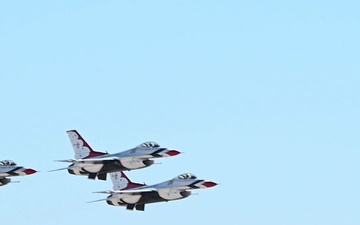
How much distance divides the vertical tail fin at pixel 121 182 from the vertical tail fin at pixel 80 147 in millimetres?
6426

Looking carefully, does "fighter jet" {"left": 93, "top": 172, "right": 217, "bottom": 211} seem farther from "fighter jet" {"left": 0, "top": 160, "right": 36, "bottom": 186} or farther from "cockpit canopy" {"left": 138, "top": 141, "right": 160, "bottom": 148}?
"fighter jet" {"left": 0, "top": 160, "right": 36, "bottom": 186}

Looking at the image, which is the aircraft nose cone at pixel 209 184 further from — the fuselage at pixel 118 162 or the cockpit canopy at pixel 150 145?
the cockpit canopy at pixel 150 145

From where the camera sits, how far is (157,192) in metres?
153

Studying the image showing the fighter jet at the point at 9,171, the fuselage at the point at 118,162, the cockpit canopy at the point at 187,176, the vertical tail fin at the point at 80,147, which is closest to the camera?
the fighter jet at the point at 9,171

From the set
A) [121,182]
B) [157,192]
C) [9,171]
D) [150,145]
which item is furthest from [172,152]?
[9,171]

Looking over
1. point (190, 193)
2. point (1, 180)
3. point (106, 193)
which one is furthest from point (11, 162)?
point (190, 193)

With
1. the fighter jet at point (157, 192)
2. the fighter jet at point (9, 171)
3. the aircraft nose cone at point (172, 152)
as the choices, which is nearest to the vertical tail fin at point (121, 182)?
the fighter jet at point (157, 192)

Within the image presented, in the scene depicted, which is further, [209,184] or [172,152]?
[209,184]

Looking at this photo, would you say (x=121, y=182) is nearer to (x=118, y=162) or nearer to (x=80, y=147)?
(x=80, y=147)

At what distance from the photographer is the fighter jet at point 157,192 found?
15212 cm

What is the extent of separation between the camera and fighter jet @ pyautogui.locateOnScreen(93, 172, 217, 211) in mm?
152125

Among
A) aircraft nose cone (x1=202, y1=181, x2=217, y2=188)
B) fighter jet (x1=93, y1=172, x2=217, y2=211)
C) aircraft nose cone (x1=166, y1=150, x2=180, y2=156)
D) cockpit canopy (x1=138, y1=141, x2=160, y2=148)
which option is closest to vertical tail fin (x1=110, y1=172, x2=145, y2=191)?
fighter jet (x1=93, y1=172, x2=217, y2=211)

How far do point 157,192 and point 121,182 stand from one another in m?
9.67

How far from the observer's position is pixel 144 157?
497 feet
